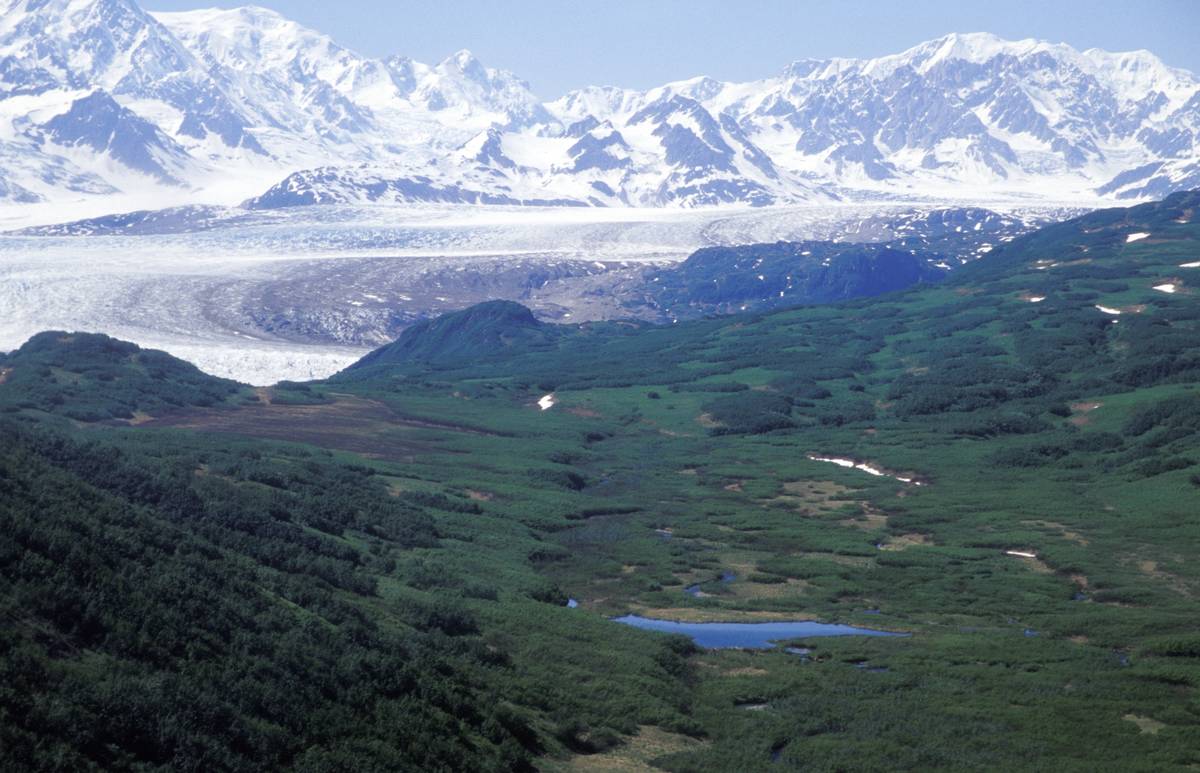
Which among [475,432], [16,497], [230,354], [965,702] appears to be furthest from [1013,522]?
[230,354]

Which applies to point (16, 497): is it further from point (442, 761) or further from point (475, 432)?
point (475, 432)

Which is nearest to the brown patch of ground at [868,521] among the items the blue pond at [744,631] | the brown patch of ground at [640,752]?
the blue pond at [744,631]

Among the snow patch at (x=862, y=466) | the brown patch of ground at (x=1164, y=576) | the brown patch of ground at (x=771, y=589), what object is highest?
the brown patch of ground at (x=1164, y=576)

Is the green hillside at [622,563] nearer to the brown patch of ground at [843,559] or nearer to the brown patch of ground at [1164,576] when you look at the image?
Result: the brown patch of ground at [1164,576]

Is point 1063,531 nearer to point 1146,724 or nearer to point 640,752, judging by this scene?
point 1146,724

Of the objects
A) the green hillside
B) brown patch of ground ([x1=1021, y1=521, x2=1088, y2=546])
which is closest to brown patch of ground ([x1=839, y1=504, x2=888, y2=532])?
the green hillside

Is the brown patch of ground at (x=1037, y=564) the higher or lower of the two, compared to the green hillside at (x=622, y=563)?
lower

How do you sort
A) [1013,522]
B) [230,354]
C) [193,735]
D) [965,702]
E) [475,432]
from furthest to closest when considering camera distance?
1. [230,354]
2. [475,432]
3. [1013,522]
4. [965,702]
5. [193,735]
